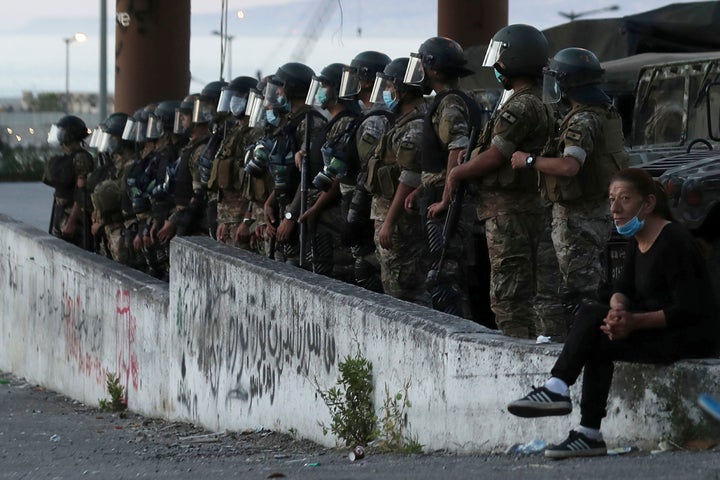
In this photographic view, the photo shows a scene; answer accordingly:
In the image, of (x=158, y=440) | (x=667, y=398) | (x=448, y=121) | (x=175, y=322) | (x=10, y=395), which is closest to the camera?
(x=667, y=398)

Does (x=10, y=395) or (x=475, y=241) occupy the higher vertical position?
(x=475, y=241)

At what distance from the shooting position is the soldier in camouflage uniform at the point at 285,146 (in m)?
11.3

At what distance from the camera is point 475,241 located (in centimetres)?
1059

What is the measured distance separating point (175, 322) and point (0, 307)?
A: 8225 mm

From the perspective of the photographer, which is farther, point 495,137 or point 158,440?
point 158,440

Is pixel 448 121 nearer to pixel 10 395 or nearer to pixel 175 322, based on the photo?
pixel 175 322

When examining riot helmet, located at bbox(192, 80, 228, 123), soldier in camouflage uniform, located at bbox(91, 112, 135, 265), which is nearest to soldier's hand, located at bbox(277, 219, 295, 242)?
riot helmet, located at bbox(192, 80, 228, 123)

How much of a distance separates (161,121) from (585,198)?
25.2ft

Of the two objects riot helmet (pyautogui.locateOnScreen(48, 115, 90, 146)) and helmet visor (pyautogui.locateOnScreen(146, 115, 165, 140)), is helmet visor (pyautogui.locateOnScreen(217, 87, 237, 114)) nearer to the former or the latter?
helmet visor (pyautogui.locateOnScreen(146, 115, 165, 140))

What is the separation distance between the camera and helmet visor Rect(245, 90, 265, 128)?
12016 millimetres

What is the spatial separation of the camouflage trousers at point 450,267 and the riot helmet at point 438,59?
2.59ft

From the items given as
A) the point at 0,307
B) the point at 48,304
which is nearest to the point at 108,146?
the point at 48,304

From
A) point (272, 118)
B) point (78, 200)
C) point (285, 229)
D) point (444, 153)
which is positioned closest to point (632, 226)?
point (444, 153)

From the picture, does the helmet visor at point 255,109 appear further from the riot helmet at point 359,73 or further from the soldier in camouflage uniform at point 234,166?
the riot helmet at point 359,73
